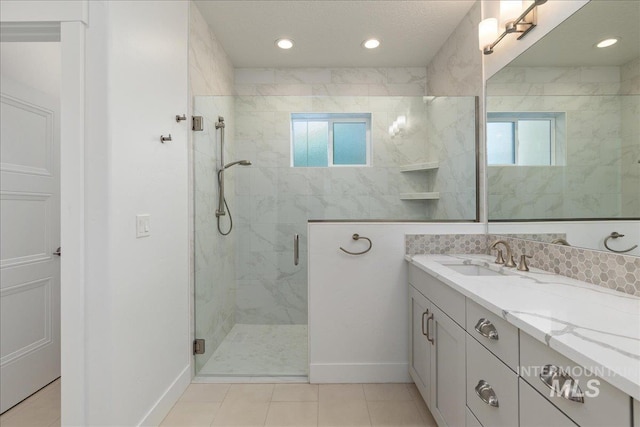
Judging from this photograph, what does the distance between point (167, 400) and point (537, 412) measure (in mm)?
1841

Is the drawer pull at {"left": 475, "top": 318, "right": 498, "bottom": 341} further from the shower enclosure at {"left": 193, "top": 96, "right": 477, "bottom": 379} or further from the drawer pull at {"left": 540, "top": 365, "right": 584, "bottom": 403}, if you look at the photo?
the shower enclosure at {"left": 193, "top": 96, "right": 477, "bottom": 379}

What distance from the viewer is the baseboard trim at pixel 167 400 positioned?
165 centimetres

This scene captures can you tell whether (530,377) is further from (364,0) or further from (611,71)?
(364,0)

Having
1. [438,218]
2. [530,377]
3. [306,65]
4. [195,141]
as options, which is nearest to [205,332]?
[195,141]

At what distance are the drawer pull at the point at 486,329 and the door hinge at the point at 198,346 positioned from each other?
184 cm

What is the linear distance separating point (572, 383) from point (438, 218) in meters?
1.55

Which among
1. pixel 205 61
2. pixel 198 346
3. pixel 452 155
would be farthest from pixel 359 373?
pixel 205 61

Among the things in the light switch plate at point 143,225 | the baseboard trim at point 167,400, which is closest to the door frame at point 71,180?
the light switch plate at point 143,225

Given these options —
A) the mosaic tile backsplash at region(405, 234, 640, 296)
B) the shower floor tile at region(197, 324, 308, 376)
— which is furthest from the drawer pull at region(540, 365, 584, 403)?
the shower floor tile at region(197, 324, 308, 376)

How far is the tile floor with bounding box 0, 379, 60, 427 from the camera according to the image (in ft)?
5.70

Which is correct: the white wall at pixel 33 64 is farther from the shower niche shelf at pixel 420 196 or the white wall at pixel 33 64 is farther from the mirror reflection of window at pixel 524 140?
the mirror reflection of window at pixel 524 140

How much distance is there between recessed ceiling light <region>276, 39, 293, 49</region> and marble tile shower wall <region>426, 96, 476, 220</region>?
4.38 ft

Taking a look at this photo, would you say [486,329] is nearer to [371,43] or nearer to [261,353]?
[261,353]

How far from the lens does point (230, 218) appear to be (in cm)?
248
